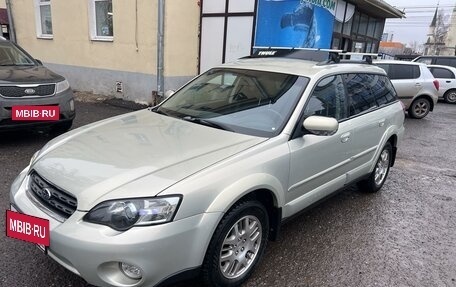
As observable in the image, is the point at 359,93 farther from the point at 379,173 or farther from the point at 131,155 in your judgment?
the point at 131,155

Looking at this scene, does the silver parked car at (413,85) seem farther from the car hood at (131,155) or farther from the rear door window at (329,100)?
the car hood at (131,155)

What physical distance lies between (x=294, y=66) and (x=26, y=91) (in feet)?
12.8

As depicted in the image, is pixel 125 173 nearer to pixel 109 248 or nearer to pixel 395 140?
pixel 109 248

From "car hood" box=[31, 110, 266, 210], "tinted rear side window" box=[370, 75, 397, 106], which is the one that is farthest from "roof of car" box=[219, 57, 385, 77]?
"car hood" box=[31, 110, 266, 210]

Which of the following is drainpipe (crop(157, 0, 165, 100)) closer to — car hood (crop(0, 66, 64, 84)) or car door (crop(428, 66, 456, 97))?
car hood (crop(0, 66, 64, 84))

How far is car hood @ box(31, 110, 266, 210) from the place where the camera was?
218 centimetres

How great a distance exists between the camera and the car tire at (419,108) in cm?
1044

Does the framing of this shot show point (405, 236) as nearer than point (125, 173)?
No

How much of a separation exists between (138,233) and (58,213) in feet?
1.94

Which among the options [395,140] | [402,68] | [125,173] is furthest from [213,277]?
[402,68]

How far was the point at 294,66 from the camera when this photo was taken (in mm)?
3537

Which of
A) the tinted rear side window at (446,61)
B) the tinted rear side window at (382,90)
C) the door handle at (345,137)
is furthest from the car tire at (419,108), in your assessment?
the door handle at (345,137)

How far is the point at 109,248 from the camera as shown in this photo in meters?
2.00

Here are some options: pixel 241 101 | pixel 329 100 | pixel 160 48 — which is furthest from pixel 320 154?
pixel 160 48
